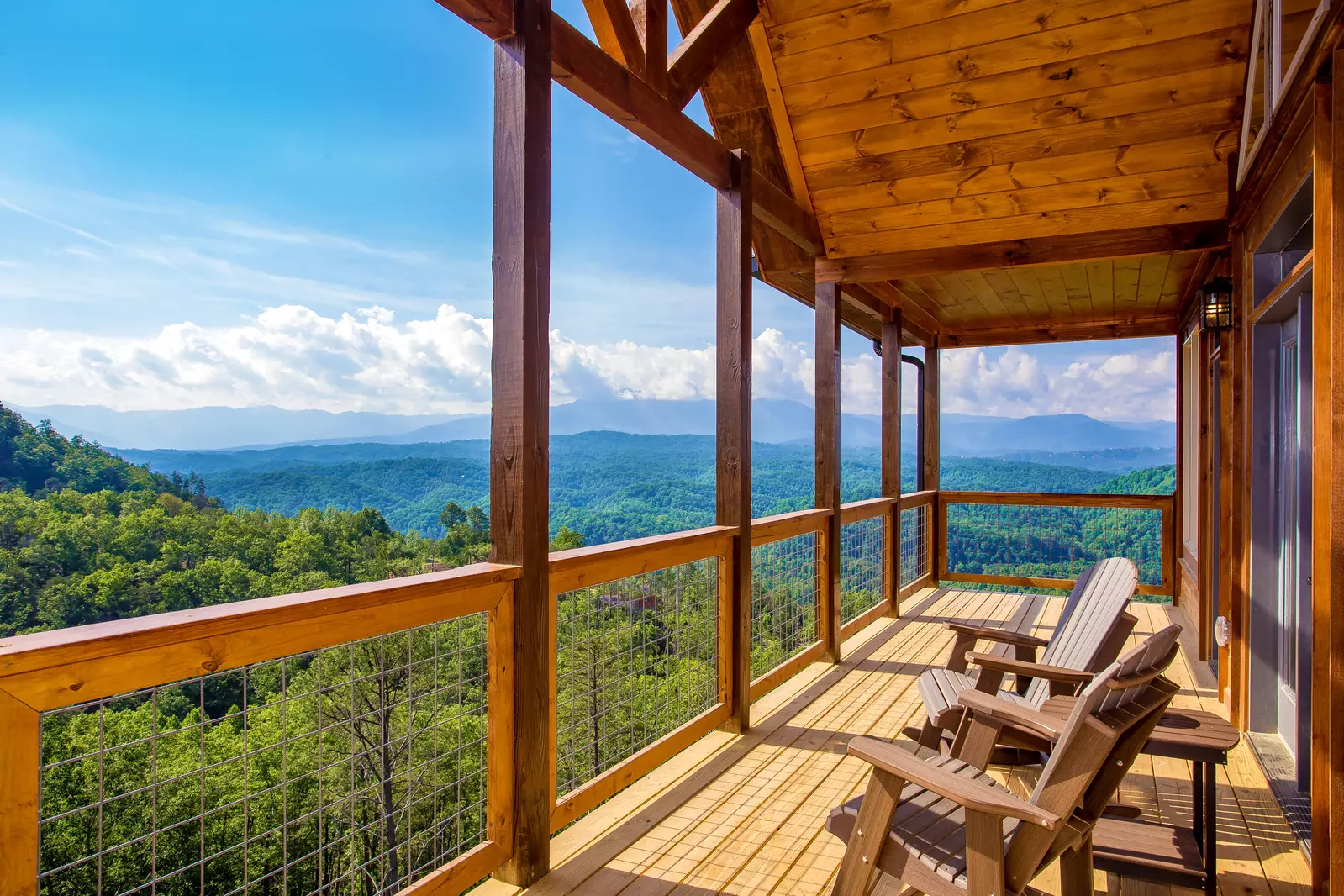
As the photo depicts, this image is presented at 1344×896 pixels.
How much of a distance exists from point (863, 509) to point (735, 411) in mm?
2523

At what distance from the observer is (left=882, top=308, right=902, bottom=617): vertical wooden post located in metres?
6.83

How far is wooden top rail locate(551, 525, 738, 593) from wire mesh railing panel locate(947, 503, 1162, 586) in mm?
5200

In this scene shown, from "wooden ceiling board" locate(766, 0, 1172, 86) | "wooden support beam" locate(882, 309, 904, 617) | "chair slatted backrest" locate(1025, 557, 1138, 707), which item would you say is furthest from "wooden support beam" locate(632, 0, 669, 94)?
"wooden support beam" locate(882, 309, 904, 617)

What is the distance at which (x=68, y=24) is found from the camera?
87.9ft

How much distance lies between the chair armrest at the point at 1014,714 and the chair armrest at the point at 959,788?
423mm

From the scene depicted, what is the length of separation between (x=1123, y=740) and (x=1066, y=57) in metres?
3.53

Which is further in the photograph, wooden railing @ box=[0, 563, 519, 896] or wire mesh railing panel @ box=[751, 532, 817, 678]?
wire mesh railing panel @ box=[751, 532, 817, 678]

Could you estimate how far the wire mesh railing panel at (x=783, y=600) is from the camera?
450cm

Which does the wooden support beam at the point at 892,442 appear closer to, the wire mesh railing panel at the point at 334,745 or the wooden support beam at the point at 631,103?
the wooden support beam at the point at 631,103

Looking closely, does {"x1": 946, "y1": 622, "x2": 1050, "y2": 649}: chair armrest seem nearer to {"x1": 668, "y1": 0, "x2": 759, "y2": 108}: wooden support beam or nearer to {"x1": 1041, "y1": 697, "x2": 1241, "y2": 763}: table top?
{"x1": 1041, "y1": 697, "x2": 1241, "y2": 763}: table top

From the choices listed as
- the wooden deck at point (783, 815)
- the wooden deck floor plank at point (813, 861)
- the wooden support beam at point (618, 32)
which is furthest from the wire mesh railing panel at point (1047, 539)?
the wooden support beam at point (618, 32)

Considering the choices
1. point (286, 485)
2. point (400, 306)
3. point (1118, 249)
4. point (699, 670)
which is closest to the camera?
point (699, 670)

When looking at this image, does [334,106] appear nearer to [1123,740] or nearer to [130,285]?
[130,285]

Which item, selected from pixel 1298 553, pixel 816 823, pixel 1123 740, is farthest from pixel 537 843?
pixel 1298 553
